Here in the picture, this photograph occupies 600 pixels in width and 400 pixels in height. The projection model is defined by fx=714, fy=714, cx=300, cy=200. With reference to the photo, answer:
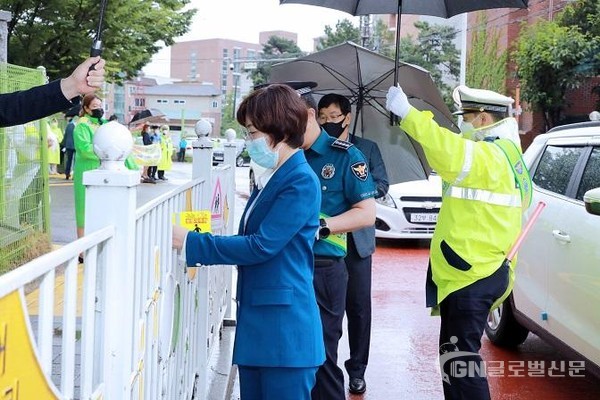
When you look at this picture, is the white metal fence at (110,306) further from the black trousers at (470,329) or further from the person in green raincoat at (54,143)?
the person in green raincoat at (54,143)

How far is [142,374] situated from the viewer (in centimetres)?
243

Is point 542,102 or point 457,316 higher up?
point 542,102

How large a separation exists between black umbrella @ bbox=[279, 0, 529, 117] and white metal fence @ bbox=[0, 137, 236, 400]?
1.92 m

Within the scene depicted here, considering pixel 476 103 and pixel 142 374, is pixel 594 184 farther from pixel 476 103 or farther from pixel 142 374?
pixel 142 374

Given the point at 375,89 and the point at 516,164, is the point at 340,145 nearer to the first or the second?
the point at 516,164

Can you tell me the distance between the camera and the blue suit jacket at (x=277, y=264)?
2.62 metres

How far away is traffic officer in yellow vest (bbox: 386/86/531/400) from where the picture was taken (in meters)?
3.42

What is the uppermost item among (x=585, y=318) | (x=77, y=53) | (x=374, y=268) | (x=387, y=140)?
(x=77, y=53)

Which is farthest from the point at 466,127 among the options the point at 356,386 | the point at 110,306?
the point at 110,306

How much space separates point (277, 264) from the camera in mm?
2689

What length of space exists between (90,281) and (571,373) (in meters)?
4.30

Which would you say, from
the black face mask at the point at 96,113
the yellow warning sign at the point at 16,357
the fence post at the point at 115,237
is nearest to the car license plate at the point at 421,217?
the black face mask at the point at 96,113

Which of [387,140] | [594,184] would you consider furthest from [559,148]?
[387,140]

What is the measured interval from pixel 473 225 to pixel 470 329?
20.8 inches
